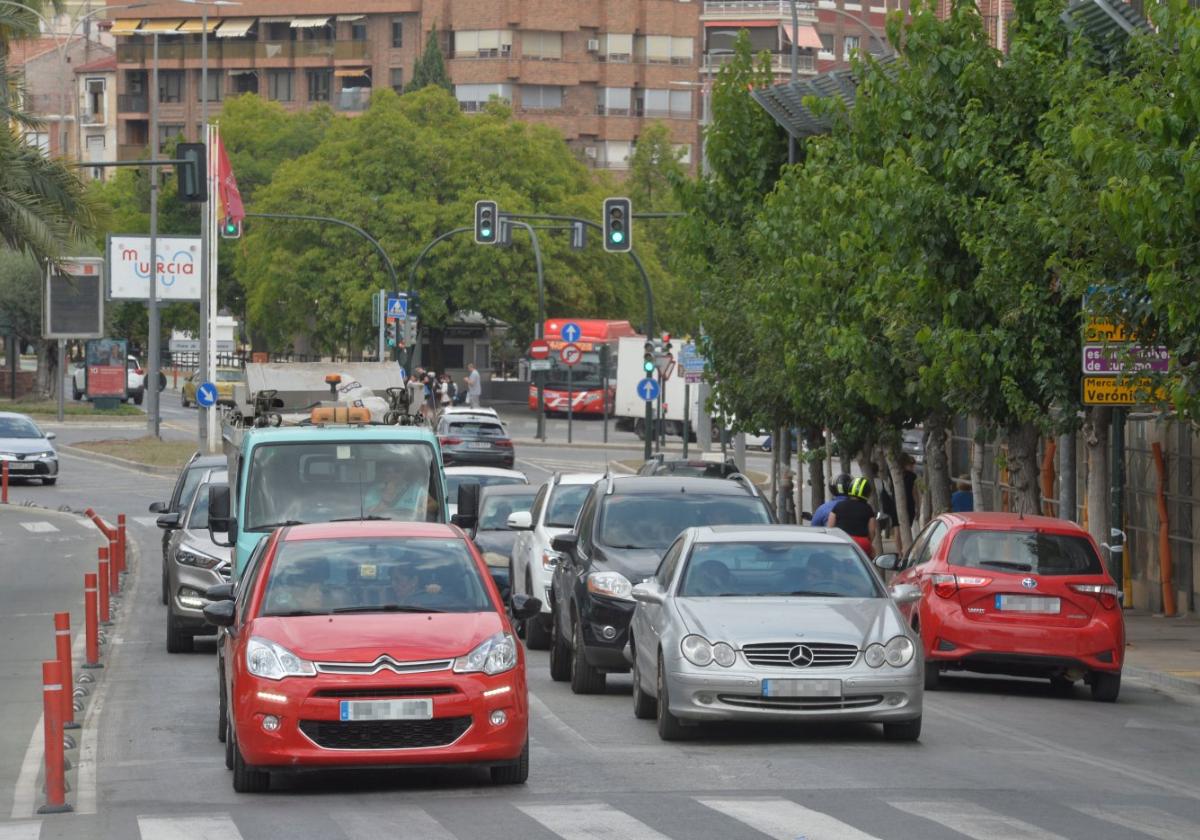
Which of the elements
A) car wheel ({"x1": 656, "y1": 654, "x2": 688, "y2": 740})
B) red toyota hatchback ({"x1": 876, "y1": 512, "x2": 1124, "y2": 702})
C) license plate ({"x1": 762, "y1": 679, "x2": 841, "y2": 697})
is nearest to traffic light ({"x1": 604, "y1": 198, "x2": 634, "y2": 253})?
red toyota hatchback ({"x1": 876, "y1": 512, "x2": 1124, "y2": 702})

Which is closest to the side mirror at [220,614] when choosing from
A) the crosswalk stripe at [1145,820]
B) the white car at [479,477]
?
the crosswalk stripe at [1145,820]

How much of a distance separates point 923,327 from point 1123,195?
819 centimetres

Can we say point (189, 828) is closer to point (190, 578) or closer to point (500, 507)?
point (190, 578)

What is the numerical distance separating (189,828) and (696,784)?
3.00m

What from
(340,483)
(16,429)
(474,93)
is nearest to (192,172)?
(16,429)

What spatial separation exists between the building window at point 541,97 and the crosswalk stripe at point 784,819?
4283 inches

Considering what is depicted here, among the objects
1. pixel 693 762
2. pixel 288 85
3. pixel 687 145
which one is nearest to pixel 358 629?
pixel 693 762

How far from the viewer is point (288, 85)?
128250 mm

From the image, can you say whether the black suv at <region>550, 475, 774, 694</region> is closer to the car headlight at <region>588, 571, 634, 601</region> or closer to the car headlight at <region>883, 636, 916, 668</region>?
the car headlight at <region>588, 571, 634, 601</region>

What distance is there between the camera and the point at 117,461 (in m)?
58.7

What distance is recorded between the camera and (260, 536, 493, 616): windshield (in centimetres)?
1301

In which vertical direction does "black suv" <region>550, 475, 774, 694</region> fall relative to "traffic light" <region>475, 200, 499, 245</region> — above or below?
below

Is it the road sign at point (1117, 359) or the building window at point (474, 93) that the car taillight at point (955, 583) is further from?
the building window at point (474, 93)

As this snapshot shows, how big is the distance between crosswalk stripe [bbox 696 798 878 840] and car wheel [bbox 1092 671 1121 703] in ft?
23.5
